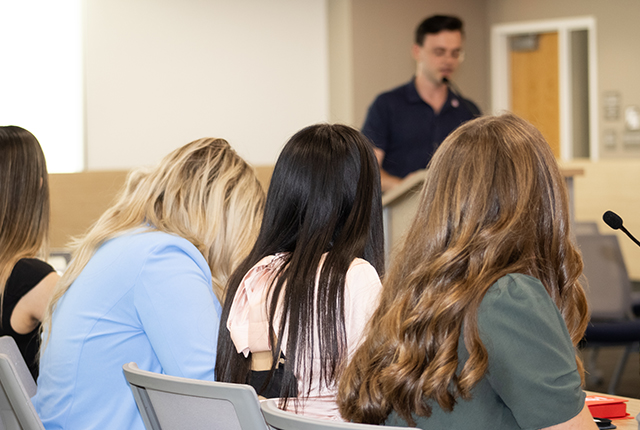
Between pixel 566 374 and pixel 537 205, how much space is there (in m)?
0.27

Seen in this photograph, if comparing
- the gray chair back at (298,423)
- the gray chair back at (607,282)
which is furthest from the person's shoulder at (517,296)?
the gray chair back at (607,282)

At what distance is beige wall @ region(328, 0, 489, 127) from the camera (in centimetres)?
619

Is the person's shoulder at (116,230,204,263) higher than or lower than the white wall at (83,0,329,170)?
lower

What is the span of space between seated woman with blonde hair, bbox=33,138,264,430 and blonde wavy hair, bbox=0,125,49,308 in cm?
52

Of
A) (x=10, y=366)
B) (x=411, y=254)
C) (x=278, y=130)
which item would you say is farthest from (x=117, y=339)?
(x=278, y=130)

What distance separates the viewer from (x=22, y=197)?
2.22 m

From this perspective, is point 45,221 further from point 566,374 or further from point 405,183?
point 566,374

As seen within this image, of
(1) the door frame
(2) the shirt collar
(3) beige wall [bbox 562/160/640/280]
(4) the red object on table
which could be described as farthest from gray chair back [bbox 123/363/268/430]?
(1) the door frame

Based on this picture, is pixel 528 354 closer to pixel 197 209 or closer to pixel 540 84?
pixel 197 209

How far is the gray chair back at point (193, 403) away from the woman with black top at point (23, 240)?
866mm

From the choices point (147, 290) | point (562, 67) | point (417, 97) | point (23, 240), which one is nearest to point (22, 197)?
point (23, 240)

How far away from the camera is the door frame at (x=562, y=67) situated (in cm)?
735

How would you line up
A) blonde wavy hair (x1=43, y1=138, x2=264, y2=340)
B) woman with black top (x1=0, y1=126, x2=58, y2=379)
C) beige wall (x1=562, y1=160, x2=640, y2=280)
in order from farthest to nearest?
beige wall (x1=562, y1=160, x2=640, y2=280) < woman with black top (x1=0, y1=126, x2=58, y2=379) < blonde wavy hair (x1=43, y1=138, x2=264, y2=340)

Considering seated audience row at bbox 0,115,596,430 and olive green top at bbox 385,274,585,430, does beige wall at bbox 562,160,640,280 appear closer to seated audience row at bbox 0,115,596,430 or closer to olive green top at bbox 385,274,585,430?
seated audience row at bbox 0,115,596,430
